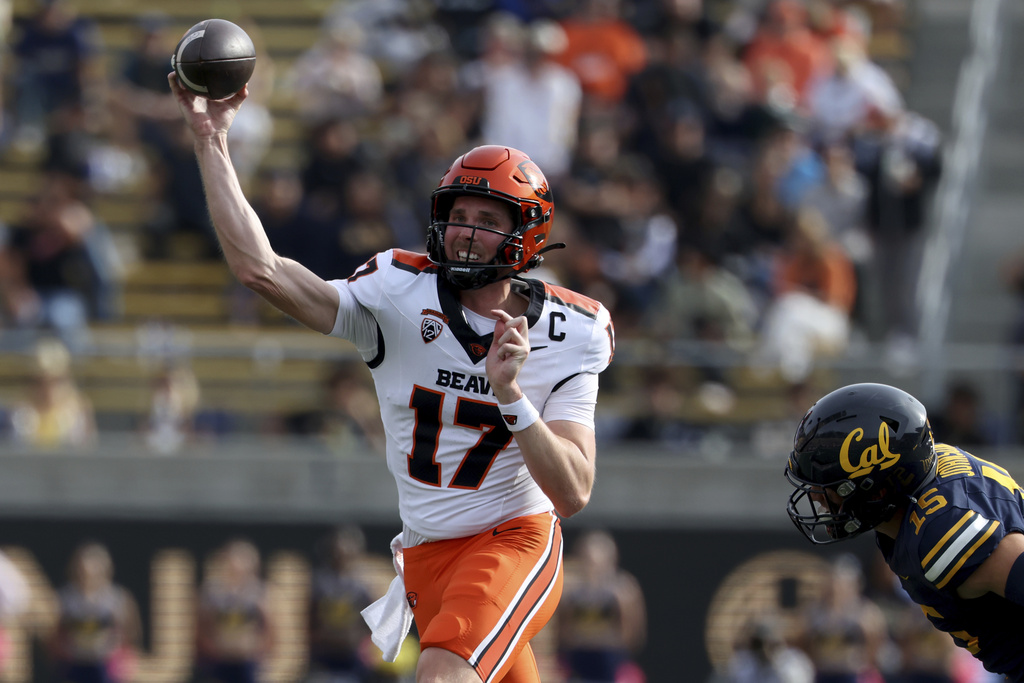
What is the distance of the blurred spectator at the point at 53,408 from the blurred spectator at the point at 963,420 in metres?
6.44

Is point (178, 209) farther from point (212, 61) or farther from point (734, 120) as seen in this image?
point (212, 61)

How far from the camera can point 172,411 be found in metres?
11.1

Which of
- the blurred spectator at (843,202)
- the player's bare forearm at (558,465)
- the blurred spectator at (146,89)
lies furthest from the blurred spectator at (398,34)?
the player's bare forearm at (558,465)

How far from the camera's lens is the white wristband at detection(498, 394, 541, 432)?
4469 millimetres

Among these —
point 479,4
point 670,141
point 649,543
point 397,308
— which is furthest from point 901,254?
point 397,308

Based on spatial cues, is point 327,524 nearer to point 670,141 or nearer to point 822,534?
point 670,141

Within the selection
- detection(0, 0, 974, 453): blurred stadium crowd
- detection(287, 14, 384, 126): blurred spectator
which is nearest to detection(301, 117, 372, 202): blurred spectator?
detection(0, 0, 974, 453): blurred stadium crowd

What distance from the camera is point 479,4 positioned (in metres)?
13.8

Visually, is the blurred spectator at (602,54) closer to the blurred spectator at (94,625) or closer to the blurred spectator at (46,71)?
the blurred spectator at (46,71)

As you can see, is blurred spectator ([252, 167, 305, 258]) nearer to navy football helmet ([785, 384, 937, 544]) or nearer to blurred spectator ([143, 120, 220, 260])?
blurred spectator ([143, 120, 220, 260])

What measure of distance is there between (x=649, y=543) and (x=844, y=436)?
6.77 m

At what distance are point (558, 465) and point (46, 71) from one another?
10.2m

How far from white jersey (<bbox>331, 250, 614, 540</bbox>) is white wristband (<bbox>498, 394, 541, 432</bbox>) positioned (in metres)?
0.42

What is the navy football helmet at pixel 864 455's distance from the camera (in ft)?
14.5
